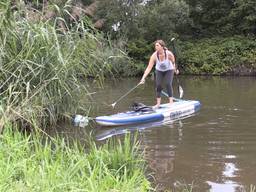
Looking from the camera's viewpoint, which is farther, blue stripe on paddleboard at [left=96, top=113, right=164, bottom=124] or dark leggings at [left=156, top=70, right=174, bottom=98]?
dark leggings at [left=156, top=70, right=174, bottom=98]

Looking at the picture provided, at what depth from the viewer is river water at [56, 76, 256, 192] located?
5852 mm

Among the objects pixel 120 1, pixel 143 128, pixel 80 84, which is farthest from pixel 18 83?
pixel 120 1

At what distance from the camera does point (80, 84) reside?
8641 mm

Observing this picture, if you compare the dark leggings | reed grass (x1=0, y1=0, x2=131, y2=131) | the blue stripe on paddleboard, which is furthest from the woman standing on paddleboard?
reed grass (x1=0, y1=0, x2=131, y2=131)

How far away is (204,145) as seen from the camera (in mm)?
7680

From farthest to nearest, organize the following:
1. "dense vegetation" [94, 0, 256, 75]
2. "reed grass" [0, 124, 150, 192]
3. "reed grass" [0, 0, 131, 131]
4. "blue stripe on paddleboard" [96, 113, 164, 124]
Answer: "dense vegetation" [94, 0, 256, 75], "blue stripe on paddleboard" [96, 113, 164, 124], "reed grass" [0, 0, 131, 131], "reed grass" [0, 124, 150, 192]

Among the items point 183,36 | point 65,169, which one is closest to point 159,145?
point 65,169

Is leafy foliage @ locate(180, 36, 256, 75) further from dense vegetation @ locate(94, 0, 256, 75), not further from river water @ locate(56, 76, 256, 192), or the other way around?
river water @ locate(56, 76, 256, 192)

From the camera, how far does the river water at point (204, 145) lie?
5.85 metres

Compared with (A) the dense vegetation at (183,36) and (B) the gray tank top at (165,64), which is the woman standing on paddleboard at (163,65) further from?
(A) the dense vegetation at (183,36)

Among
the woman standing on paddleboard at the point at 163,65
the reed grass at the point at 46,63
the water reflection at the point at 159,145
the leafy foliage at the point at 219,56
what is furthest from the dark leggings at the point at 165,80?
the leafy foliage at the point at 219,56

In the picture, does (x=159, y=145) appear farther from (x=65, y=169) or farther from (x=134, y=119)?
(x=65, y=169)

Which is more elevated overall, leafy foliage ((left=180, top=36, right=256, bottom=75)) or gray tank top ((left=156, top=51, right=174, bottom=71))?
gray tank top ((left=156, top=51, right=174, bottom=71))

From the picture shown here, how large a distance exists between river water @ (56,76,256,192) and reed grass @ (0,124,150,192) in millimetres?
585
